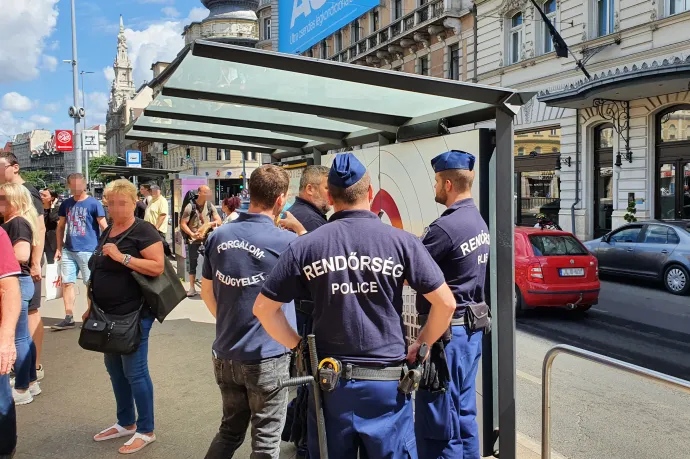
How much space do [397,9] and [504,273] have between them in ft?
107

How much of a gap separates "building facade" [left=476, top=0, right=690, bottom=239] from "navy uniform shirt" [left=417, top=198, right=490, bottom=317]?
48.8ft

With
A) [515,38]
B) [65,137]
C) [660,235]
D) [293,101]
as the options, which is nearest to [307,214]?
[293,101]

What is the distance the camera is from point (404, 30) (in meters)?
31.8

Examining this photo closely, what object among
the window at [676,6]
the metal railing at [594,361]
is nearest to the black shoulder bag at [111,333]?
the metal railing at [594,361]

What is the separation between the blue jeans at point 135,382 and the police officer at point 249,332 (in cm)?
97

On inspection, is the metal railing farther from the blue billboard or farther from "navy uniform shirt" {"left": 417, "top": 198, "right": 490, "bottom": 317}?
the blue billboard

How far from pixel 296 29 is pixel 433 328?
13.9 metres

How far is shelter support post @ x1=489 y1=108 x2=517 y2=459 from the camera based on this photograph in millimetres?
3504

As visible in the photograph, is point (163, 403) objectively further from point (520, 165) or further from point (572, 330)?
point (520, 165)

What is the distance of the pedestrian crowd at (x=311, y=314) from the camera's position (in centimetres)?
251

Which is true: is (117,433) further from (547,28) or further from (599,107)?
(547,28)

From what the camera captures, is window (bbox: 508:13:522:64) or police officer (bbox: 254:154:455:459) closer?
police officer (bbox: 254:154:455:459)

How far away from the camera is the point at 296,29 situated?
1525 cm

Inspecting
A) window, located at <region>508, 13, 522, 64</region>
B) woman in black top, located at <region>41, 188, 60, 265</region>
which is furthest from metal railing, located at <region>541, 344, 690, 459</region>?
window, located at <region>508, 13, 522, 64</region>
